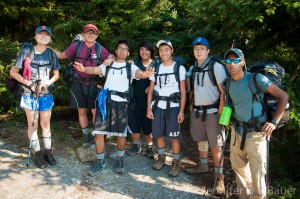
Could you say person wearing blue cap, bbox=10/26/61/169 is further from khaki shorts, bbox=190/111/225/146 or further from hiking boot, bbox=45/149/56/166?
khaki shorts, bbox=190/111/225/146

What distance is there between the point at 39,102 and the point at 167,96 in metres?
2.66

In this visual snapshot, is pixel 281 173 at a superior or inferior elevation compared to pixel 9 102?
inferior

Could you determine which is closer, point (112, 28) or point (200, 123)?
point (200, 123)

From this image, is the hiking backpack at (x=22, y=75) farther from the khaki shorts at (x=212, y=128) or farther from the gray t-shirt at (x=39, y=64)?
the khaki shorts at (x=212, y=128)

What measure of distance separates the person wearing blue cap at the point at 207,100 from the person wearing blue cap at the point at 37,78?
2961mm

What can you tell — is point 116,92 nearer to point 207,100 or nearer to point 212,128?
point 207,100

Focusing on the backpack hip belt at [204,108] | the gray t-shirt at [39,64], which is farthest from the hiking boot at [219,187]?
the gray t-shirt at [39,64]

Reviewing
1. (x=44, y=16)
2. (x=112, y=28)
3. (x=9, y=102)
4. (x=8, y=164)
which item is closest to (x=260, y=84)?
(x=112, y=28)

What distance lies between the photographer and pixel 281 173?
5.94m

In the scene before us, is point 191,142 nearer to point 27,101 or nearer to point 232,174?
point 232,174

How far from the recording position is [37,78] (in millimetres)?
5480

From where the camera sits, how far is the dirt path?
5.15 metres

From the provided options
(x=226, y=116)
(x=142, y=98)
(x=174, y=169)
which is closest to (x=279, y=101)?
(x=226, y=116)

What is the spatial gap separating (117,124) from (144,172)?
128 centimetres
